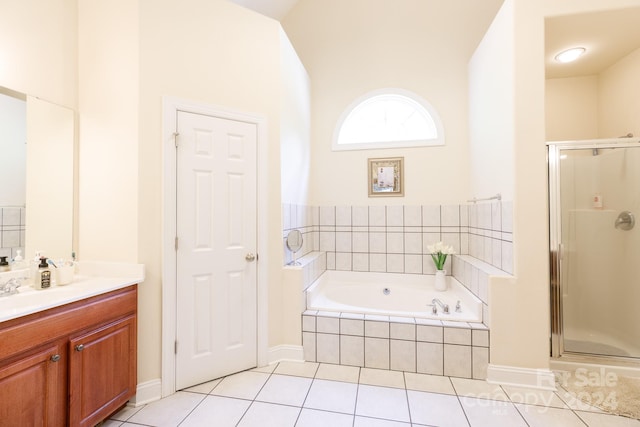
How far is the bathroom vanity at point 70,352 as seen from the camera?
1.21 meters

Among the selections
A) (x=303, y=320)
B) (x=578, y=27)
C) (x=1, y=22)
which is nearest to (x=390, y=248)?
(x=303, y=320)

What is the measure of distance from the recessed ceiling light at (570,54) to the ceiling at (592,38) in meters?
0.04

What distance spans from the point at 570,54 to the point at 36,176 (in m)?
4.18

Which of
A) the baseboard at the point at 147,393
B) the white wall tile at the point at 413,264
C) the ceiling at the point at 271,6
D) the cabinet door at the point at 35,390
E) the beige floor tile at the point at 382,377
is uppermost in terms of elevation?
the ceiling at the point at 271,6

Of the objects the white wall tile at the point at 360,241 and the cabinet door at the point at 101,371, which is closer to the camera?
the cabinet door at the point at 101,371

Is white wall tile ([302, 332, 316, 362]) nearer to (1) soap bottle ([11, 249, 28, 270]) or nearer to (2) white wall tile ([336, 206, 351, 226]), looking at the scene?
(2) white wall tile ([336, 206, 351, 226])

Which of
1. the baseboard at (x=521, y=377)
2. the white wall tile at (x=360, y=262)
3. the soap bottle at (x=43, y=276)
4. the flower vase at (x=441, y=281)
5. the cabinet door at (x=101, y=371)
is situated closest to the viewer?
the cabinet door at (x=101, y=371)

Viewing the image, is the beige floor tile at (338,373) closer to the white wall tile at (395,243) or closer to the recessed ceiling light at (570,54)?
the white wall tile at (395,243)

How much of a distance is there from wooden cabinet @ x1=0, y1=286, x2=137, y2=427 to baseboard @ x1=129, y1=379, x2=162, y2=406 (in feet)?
0.24

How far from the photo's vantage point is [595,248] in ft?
7.43

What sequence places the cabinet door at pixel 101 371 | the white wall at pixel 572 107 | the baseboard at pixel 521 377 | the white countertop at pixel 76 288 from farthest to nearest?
the white wall at pixel 572 107 < the baseboard at pixel 521 377 < the cabinet door at pixel 101 371 < the white countertop at pixel 76 288

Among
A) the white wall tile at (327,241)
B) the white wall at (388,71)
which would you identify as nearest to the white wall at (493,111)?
the white wall at (388,71)

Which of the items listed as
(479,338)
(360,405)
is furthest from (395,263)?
(360,405)

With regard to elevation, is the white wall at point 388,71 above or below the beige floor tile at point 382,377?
above
